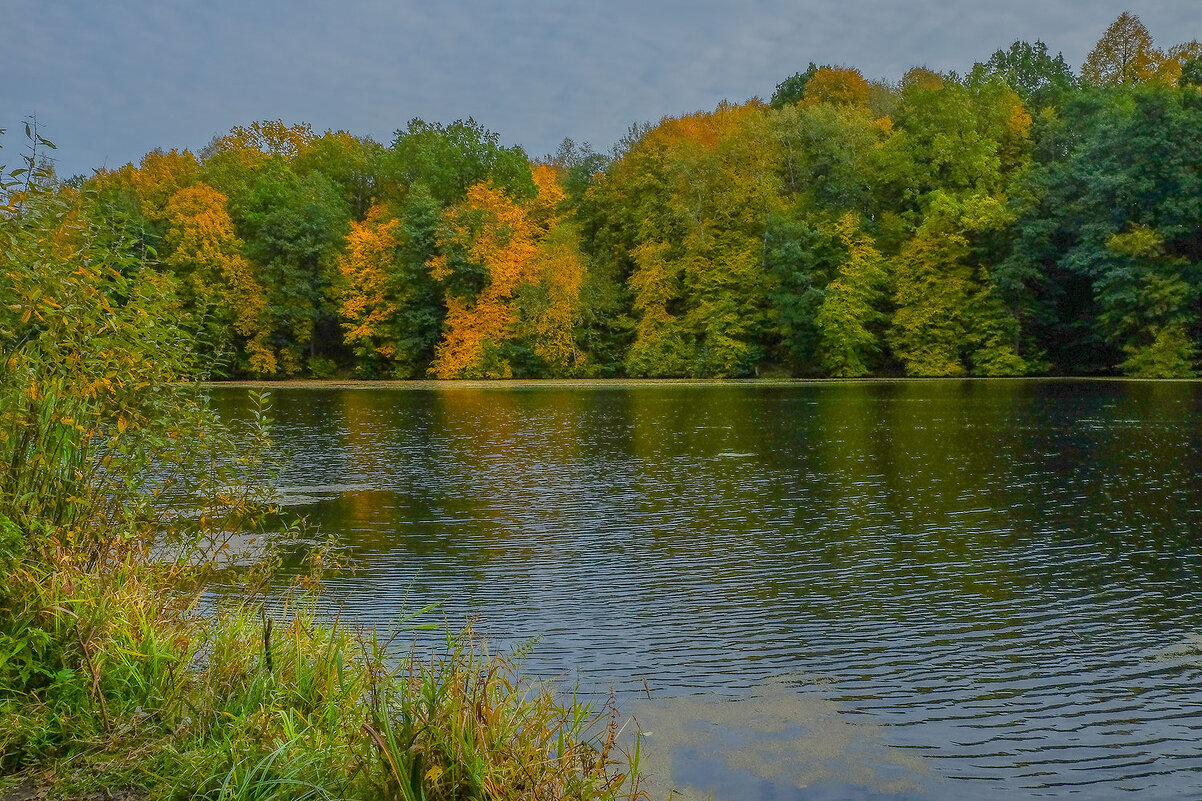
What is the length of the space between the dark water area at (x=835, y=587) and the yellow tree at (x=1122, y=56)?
39.1 metres

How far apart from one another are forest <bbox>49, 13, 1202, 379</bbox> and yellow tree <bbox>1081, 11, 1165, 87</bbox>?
167 mm

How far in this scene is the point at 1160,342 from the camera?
41031 millimetres

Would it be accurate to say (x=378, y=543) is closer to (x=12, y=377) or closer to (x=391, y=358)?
(x=12, y=377)

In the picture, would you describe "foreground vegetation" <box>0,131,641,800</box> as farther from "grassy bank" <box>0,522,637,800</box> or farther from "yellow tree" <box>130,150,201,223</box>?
"yellow tree" <box>130,150,201,223</box>

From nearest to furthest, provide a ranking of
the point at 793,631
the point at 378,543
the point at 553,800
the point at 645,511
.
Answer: the point at 553,800 < the point at 793,631 < the point at 378,543 < the point at 645,511

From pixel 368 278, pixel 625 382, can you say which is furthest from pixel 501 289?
pixel 625 382

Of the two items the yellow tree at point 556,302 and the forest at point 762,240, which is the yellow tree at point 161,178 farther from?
the yellow tree at point 556,302

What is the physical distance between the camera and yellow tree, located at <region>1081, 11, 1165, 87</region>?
53.3 metres

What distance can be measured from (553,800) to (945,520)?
10360mm

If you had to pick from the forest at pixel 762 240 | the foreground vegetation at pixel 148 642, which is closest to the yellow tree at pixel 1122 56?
the forest at pixel 762 240

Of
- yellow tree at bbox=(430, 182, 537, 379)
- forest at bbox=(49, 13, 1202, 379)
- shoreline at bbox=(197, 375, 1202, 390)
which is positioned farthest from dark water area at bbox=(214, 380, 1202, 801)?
yellow tree at bbox=(430, 182, 537, 379)

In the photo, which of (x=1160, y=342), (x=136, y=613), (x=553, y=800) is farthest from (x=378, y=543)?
(x=1160, y=342)

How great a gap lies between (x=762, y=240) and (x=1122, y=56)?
23.9 m

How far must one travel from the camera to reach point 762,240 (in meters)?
52.6
